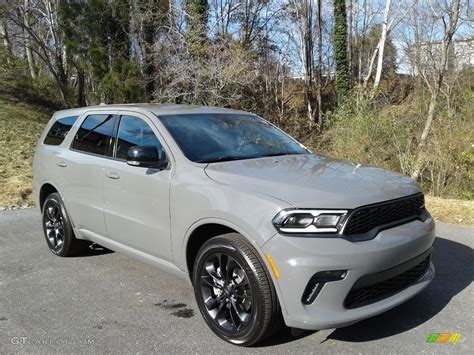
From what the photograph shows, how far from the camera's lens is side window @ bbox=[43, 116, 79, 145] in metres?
5.59

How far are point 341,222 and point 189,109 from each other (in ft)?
7.65

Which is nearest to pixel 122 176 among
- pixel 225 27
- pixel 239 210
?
pixel 239 210

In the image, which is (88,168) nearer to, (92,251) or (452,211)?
(92,251)

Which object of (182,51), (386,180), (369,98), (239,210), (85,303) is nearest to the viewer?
(239,210)

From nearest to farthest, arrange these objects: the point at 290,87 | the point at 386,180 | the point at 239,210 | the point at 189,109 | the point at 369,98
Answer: the point at 239,210, the point at 386,180, the point at 189,109, the point at 369,98, the point at 290,87

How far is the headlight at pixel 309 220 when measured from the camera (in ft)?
10.1

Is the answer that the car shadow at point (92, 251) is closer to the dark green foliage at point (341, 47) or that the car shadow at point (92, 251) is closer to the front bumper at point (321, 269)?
the front bumper at point (321, 269)

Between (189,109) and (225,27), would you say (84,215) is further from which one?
(225,27)

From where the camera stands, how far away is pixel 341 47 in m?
29.5

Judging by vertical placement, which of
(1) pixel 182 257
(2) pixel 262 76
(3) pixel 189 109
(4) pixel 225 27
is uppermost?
(4) pixel 225 27

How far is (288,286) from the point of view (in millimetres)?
3047

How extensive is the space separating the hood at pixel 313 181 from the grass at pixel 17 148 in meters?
6.64

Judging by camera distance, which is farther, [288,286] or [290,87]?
[290,87]

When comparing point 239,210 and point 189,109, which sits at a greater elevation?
point 189,109
